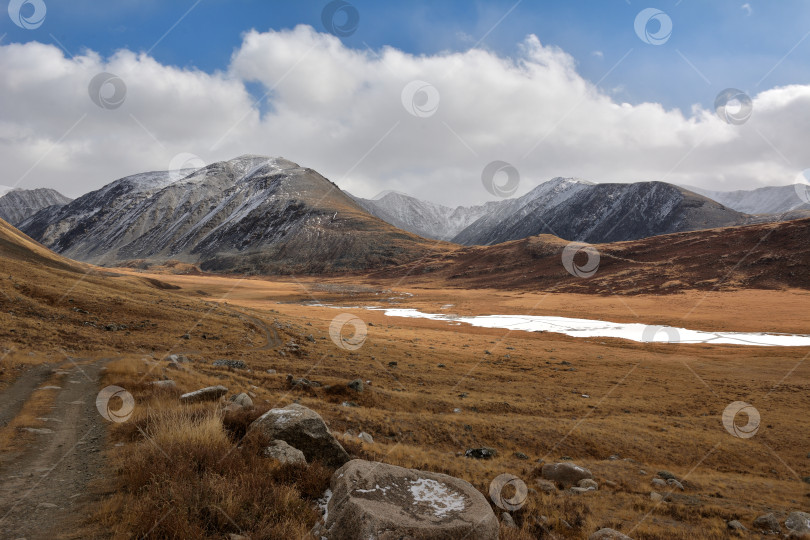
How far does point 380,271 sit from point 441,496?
15586 centimetres

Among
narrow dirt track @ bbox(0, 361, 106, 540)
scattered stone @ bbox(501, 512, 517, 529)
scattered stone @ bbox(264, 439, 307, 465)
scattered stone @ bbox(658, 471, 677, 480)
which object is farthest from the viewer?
scattered stone @ bbox(658, 471, 677, 480)

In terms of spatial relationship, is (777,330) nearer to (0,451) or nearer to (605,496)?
(605,496)

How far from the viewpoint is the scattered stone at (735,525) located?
9570 millimetres

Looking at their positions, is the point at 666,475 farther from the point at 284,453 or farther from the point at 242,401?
the point at 242,401

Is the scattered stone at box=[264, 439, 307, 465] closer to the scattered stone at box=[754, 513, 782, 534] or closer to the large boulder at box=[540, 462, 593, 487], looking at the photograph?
the large boulder at box=[540, 462, 593, 487]

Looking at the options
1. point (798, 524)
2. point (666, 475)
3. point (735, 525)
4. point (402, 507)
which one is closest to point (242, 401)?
point (402, 507)

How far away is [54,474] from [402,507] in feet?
21.5

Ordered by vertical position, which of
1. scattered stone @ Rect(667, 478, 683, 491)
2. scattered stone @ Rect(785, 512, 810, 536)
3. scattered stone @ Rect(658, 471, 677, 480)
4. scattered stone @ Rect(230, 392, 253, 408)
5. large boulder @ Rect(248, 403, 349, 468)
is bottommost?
scattered stone @ Rect(230, 392, 253, 408)

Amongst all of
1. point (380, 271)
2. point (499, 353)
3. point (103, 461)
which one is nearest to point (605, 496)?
point (103, 461)

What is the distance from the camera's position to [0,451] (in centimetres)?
772

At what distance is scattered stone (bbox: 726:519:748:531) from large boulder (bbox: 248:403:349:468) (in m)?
9.99

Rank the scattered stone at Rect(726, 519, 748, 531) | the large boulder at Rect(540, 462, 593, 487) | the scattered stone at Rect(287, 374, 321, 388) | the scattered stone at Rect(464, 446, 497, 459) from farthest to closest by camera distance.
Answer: the scattered stone at Rect(287, 374, 321, 388) < the scattered stone at Rect(464, 446, 497, 459) < the large boulder at Rect(540, 462, 593, 487) < the scattered stone at Rect(726, 519, 748, 531)

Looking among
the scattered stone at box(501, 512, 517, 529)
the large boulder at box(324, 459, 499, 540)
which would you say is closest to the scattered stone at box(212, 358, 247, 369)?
the large boulder at box(324, 459, 499, 540)

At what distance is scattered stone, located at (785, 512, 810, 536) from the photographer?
9.10 m
